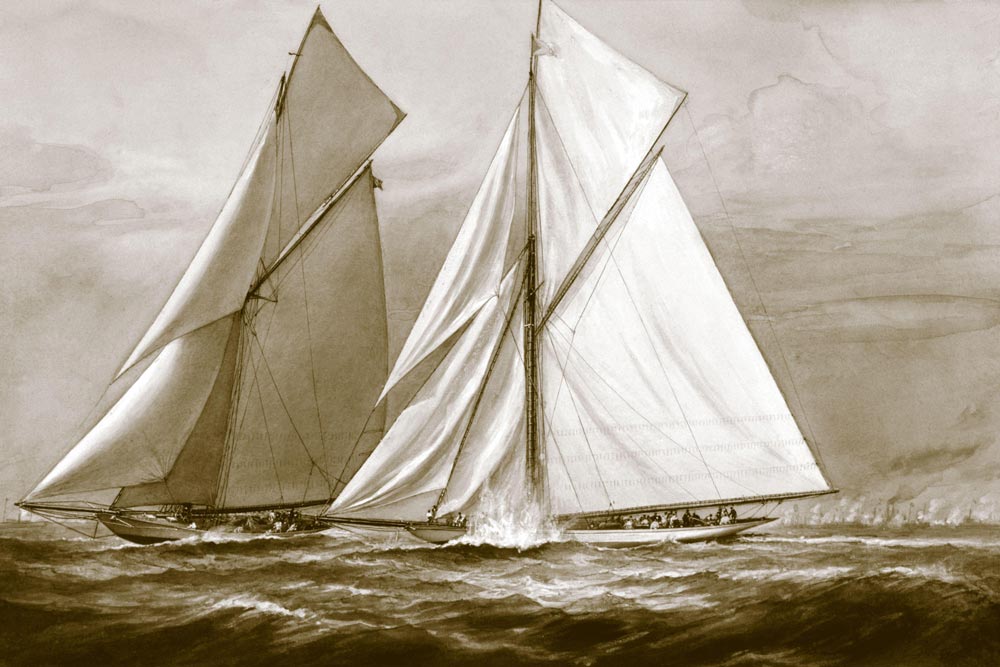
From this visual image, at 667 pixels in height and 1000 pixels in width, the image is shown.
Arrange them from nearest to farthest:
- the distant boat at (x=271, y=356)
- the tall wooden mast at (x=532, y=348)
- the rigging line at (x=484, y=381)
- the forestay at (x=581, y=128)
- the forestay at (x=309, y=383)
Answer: the forestay at (x=581, y=128) → the distant boat at (x=271, y=356) → the rigging line at (x=484, y=381) → the tall wooden mast at (x=532, y=348) → the forestay at (x=309, y=383)

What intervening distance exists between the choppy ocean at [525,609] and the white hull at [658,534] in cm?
68

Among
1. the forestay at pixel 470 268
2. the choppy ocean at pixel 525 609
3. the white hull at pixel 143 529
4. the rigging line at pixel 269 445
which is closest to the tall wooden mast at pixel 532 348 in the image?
the forestay at pixel 470 268

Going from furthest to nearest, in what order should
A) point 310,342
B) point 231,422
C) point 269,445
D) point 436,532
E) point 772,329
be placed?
point 310,342, point 269,445, point 231,422, point 436,532, point 772,329

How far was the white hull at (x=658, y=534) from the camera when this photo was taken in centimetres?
744

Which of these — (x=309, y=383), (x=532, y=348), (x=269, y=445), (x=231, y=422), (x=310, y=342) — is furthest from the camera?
(x=310, y=342)

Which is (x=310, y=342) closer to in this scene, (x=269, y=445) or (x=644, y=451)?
(x=269, y=445)

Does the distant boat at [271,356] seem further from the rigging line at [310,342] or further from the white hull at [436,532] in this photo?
the white hull at [436,532]

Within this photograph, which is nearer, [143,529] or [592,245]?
[143,529]

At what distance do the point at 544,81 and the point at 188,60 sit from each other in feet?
7.72

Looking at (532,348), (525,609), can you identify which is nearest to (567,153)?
(532,348)

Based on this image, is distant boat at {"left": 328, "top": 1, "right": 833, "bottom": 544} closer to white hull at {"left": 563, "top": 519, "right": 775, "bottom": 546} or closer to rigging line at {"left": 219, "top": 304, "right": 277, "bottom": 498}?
white hull at {"left": 563, "top": 519, "right": 775, "bottom": 546}

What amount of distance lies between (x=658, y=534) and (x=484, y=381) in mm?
1687

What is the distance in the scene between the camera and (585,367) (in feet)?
25.3

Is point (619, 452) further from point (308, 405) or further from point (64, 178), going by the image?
point (64, 178)
